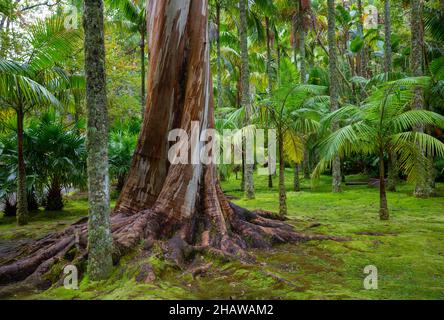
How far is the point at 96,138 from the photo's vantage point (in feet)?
13.9

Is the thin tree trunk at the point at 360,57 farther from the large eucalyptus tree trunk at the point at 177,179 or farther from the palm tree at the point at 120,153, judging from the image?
the large eucalyptus tree trunk at the point at 177,179

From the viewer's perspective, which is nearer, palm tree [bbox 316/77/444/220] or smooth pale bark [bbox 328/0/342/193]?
palm tree [bbox 316/77/444/220]

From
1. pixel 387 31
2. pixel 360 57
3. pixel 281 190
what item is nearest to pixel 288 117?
pixel 281 190

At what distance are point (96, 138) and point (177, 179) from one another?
2040mm

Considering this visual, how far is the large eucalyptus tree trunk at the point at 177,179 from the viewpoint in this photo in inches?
225

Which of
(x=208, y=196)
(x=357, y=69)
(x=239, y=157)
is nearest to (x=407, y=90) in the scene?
(x=208, y=196)

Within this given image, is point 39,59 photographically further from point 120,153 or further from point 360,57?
point 360,57

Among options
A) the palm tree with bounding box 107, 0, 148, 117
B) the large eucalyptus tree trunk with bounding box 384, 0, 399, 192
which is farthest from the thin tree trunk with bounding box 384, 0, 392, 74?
the palm tree with bounding box 107, 0, 148, 117

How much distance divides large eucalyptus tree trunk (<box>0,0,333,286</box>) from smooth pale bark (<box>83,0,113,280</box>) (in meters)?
0.97

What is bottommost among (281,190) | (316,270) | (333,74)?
(316,270)

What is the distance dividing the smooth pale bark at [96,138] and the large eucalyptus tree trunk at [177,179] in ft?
3.18

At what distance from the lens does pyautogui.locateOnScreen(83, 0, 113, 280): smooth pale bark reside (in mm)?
4195

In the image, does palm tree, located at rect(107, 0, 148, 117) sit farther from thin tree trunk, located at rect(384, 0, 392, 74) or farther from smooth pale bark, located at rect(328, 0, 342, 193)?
thin tree trunk, located at rect(384, 0, 392, 74)
